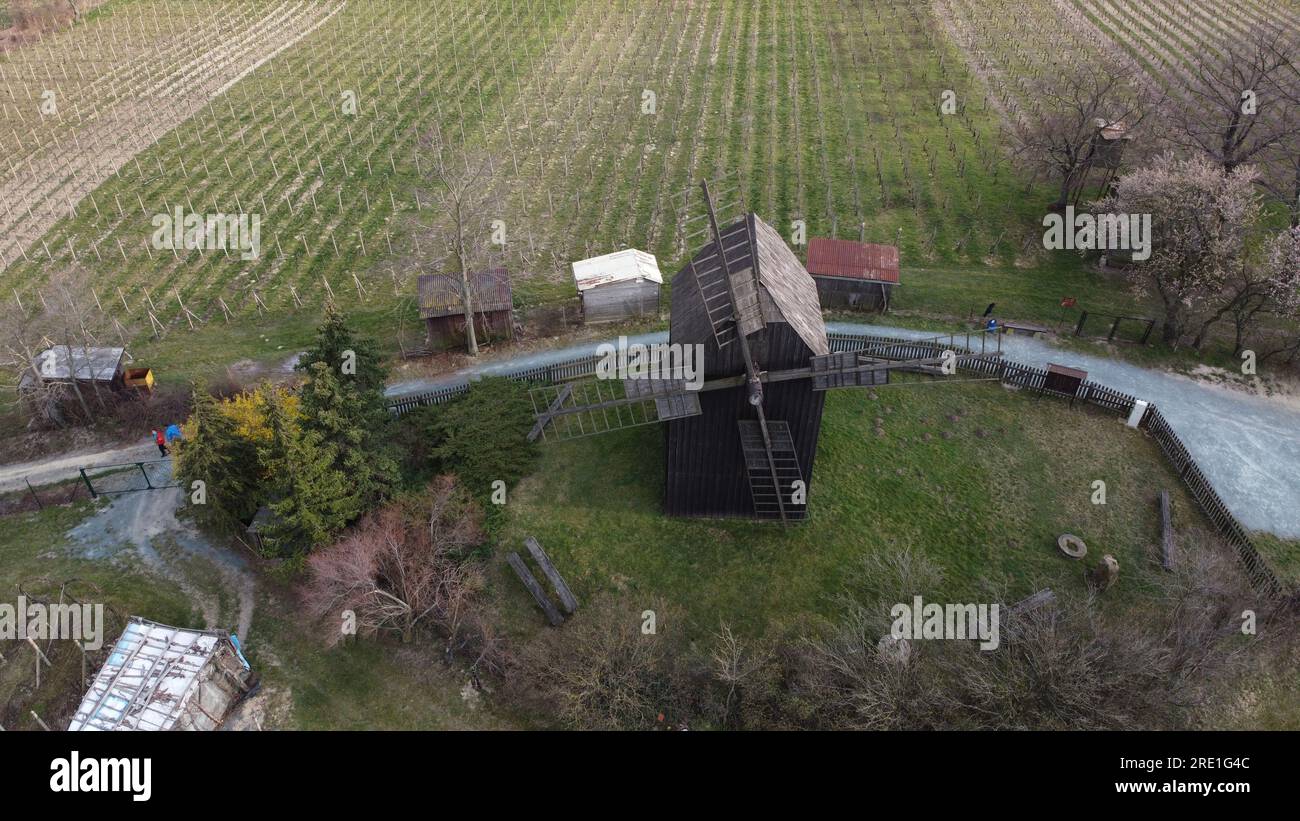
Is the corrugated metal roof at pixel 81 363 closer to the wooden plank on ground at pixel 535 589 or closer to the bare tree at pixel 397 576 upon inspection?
the bare tree at pixel 397 576

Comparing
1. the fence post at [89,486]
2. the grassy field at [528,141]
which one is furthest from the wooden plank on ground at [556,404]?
the fence post at [89,486]

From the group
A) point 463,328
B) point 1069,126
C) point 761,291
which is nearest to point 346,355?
point 463,328

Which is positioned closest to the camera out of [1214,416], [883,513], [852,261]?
[883,513]

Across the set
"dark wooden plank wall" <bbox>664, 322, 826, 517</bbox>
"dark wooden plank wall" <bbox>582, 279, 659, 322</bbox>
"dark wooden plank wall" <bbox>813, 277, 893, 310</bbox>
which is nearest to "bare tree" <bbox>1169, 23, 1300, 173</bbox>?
"dark wooden plank wall" <bbox>813, 277, 893, 310</bbox>

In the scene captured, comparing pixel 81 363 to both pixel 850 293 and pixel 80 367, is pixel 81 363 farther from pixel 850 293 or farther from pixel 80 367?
pixel 850 293

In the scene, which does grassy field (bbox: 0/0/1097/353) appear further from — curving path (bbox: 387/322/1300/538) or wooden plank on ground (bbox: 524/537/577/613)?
wooden plank on ground (bbox: 524/537/577/613)
